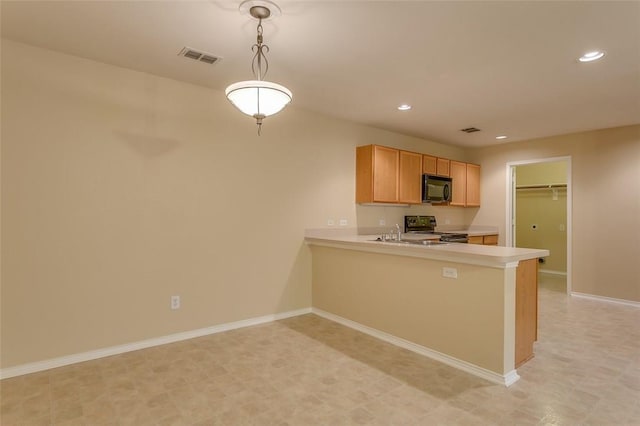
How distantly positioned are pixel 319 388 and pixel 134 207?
2.25 m

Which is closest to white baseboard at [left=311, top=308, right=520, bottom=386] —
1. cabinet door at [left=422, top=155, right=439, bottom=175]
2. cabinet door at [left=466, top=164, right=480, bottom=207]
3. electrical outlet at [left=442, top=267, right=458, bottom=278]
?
electrical outlet at [left=442, top=267, right=458, bottom=278]

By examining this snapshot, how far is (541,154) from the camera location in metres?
5.63

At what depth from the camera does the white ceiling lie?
2.19 meters

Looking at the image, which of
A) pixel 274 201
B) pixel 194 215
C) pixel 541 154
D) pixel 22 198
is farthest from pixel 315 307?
pixel 541 154

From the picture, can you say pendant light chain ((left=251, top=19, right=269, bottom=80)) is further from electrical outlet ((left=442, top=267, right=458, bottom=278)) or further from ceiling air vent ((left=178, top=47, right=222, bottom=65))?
electrical outlet ((left=442, top=267, right=458, bottom=278))

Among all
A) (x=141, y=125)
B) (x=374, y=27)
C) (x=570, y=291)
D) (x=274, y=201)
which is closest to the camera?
(x=374, y=27)

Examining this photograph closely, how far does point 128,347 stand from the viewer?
310cm

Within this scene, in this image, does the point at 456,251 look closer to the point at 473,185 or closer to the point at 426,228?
the point at 426,228

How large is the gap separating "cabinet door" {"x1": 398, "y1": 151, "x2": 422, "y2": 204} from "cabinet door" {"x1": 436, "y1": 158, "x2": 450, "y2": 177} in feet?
1.64

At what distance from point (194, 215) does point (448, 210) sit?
15.6 feet

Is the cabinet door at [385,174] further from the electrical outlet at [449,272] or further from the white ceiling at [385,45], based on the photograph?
the electrical outlet at [449,272]

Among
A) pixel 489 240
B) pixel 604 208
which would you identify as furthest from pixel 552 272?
pixel 604 208

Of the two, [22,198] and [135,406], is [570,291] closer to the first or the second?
[135,406]

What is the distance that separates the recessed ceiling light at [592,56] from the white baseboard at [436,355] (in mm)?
2547
